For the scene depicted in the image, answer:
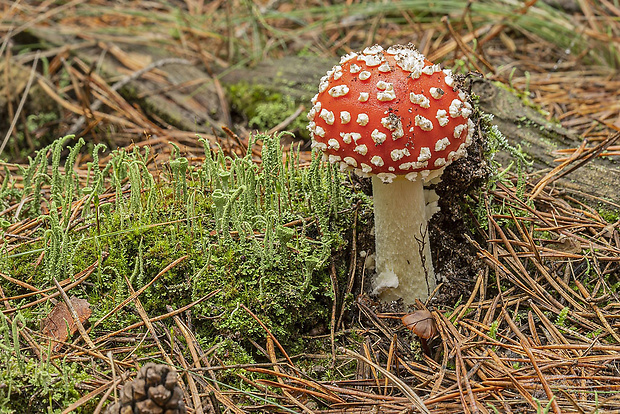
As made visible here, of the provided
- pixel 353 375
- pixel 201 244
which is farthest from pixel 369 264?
pixel 201 244

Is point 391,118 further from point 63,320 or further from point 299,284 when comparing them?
point 63,320

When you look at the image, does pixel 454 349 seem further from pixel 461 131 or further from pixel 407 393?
pixel 461 131

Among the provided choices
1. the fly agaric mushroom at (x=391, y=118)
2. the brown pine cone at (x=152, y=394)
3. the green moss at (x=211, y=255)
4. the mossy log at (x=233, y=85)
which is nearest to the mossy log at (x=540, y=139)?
the mossy log at (x=233, y=85)

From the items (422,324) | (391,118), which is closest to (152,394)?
(422,324)

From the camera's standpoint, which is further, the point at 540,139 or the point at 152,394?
the point at 540,139

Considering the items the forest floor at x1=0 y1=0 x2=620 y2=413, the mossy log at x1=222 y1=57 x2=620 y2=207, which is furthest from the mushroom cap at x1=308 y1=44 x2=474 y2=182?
the mossy log at x1=222 y1=57 x2=620 y2=207
